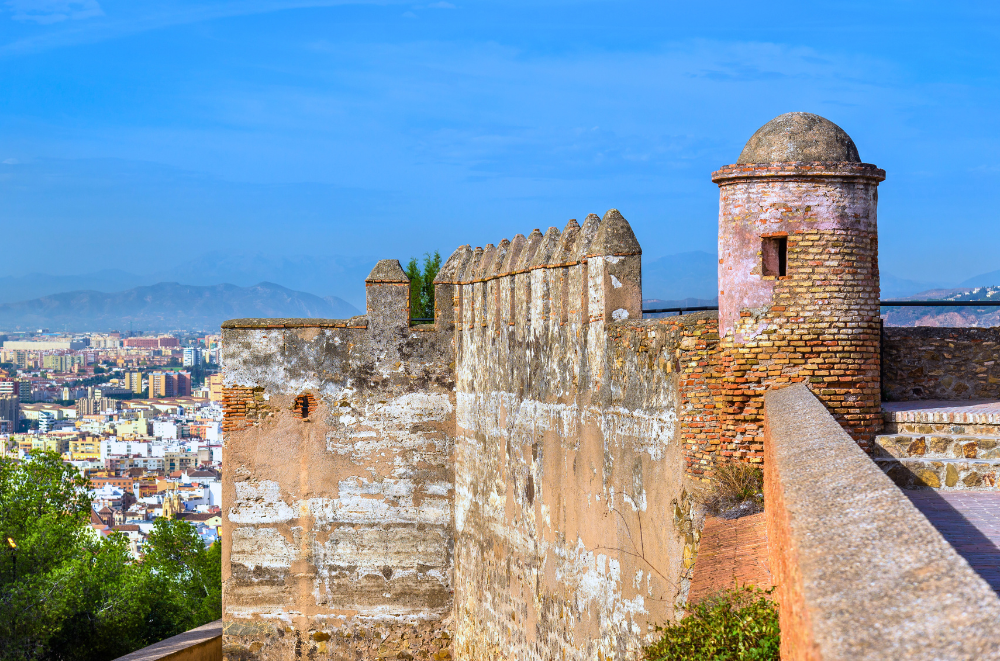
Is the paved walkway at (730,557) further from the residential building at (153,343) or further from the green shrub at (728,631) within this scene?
the residential building at (153,343)

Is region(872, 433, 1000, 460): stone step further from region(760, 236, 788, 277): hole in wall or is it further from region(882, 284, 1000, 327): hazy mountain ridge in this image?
region(882, 284, 1000, 327): hazy mountain ridge

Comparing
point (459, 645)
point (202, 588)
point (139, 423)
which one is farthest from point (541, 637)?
point (139, 423)

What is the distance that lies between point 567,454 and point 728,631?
429cm

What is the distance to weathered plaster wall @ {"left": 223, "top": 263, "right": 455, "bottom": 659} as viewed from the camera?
42.0 feet

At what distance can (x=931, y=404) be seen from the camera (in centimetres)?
739

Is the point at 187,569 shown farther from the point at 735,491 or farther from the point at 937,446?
the point at 937,446

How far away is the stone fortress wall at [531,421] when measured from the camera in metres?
6.59

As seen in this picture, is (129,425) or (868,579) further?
(129,425)

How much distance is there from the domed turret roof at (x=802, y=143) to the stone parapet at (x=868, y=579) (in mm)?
3021

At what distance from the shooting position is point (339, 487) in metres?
12.9

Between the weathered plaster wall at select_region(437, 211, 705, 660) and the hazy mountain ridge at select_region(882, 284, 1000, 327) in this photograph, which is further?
the hazy mountain ridge at select_region(882, 284, 1000, 327)

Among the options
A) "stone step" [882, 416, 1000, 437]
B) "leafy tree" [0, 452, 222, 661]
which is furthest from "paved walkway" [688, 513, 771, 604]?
"leafy tree" [0, 452, 222, 661]

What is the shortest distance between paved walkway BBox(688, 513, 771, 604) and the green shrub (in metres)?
0.14

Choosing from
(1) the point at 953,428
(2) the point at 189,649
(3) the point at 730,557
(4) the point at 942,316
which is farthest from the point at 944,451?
(2) the point at 189,649
